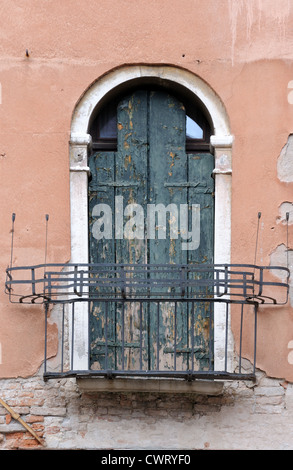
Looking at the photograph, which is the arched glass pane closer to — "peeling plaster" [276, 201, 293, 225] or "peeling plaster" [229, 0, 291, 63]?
"peeling plaster" [229, 0, 291, 63]

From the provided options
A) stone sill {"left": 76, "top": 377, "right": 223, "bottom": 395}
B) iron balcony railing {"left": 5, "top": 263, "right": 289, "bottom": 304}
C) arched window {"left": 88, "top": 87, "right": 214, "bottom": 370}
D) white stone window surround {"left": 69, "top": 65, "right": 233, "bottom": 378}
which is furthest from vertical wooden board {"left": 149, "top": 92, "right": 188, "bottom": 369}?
stone sill {"left": 76, "top": 377, "right": 223, "bottom": 395}

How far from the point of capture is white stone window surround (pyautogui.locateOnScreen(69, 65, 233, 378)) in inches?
281

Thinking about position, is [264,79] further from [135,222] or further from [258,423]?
[258,423]

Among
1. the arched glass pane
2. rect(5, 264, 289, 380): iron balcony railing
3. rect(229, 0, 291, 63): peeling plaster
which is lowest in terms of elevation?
rect(5, 264, 289, 380): iron balcony railing

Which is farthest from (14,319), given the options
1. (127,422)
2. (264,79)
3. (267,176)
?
(264,79)

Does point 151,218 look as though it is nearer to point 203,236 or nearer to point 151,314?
point 203,236

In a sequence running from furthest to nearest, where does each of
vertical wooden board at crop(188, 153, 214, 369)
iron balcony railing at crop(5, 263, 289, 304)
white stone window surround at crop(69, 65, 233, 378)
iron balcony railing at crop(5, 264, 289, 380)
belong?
vertical wooden board at crop(188, 153, 214, 369), white stone window surround at crop(69, 65, 233, 378), iron balcony railing at crop(5, 264, 289, 380), iron balcony railing at crop(5, 263, 289, 304)

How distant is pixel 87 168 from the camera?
722 cm

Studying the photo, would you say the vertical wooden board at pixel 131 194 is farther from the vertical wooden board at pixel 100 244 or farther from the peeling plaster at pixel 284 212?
the peeling plaster at pixel 284 212

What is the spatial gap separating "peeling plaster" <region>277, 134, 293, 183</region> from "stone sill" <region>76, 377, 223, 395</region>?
1706mm

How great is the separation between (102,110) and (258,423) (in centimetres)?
284

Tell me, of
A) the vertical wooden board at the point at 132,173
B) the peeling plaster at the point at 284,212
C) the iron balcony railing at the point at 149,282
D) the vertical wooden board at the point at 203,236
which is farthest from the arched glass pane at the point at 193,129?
the iron balcony railing at the point at 149,282

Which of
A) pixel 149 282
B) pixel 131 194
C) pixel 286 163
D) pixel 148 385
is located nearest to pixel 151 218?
pixel 131 194

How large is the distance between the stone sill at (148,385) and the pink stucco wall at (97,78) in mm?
463
